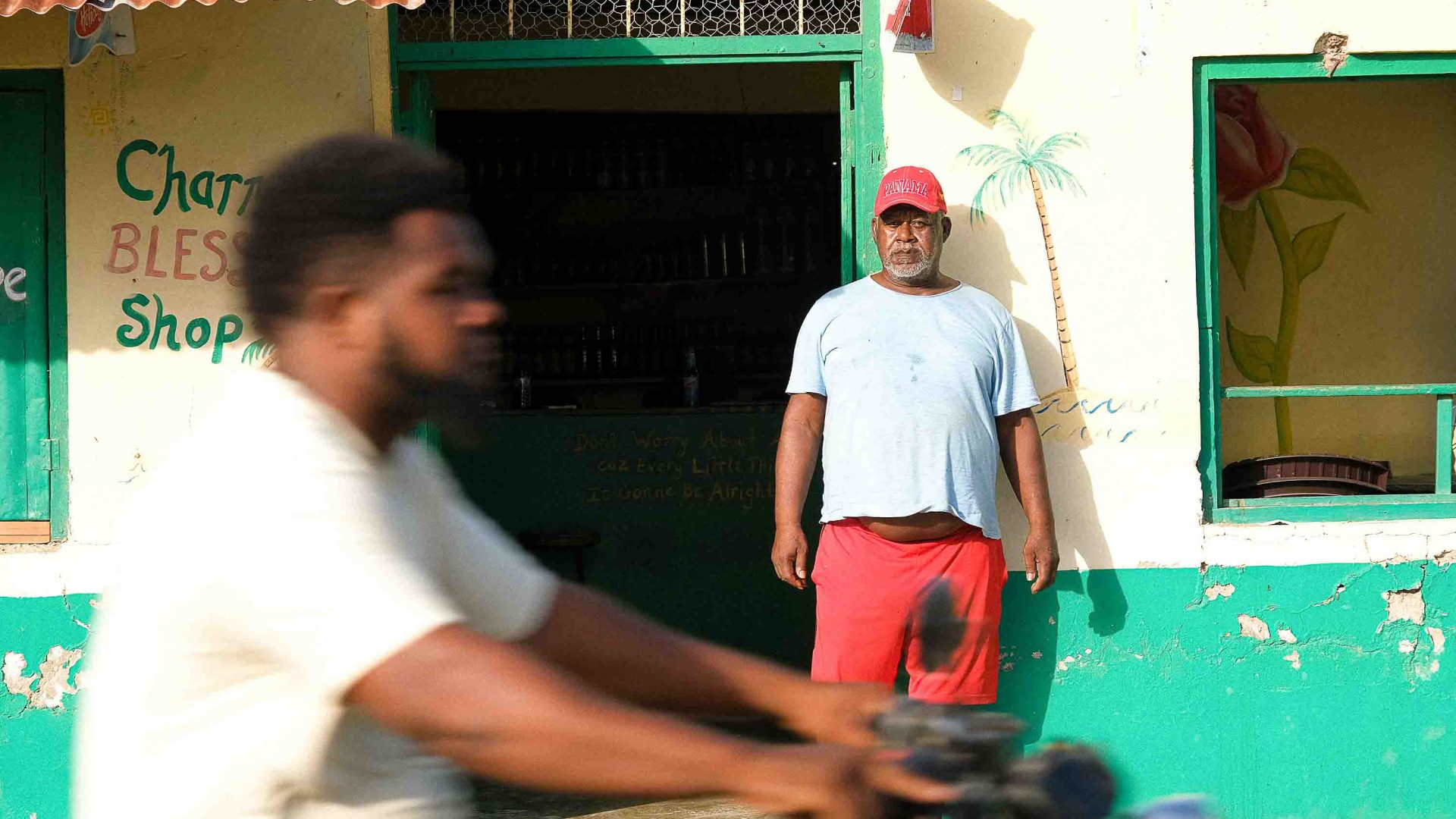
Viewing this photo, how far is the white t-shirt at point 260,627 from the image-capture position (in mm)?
1350

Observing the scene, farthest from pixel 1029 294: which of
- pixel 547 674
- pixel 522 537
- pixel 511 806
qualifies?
pixel 547 674

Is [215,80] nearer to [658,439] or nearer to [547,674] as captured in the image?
[658,439]

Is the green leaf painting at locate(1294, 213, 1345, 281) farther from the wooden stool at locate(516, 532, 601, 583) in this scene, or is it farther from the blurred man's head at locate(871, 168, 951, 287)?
the wooden stool at locate(516, 532, 601, 583)

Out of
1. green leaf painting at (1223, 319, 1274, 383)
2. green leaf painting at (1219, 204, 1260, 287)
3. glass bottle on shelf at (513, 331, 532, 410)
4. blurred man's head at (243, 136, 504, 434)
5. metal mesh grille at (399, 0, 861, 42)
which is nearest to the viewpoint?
blurred man's head at (243, 136, 504, 434)

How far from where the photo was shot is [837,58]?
5.16m

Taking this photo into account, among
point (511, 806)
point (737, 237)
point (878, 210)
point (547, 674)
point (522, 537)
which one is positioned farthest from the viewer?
point (737, 237)

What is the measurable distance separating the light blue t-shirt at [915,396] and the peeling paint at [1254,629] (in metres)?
0.98

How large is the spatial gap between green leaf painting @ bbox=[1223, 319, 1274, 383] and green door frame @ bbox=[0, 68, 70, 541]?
4.83m

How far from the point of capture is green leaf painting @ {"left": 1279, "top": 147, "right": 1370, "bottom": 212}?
6875 millimetres

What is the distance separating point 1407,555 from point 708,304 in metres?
4.78

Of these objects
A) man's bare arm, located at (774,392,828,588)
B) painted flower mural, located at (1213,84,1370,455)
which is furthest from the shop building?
painted flower mural, located at (1213,84,1370,455)

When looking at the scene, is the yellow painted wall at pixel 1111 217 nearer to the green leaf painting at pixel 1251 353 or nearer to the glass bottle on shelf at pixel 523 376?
the green leaf painting at pixel 1251 353

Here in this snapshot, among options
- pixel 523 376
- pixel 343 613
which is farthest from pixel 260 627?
pixel 523 376

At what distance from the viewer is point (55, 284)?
509cm
